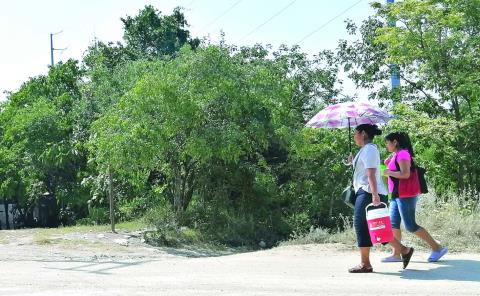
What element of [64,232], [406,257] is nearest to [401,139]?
[406,257]

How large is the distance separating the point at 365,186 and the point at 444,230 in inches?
128

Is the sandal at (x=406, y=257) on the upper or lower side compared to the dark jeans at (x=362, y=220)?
lower

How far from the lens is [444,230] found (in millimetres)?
10312

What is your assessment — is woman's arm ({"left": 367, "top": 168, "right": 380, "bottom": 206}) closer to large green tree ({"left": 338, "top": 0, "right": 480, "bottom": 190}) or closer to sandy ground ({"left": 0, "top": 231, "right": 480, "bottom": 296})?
sandy ground ({"left": 0, "top": 231, "right": 480, "bottom": 296})

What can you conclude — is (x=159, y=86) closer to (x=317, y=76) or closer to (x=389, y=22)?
(x=389, y=22)

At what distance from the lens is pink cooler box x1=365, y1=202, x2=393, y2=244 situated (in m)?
7.39

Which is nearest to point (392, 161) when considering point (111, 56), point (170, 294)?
point (170, 294)

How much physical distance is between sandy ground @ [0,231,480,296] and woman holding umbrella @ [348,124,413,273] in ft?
0.90

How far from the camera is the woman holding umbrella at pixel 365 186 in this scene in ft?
24.8

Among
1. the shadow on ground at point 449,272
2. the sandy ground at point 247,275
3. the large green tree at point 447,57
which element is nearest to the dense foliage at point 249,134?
the large green tree at point 447,57

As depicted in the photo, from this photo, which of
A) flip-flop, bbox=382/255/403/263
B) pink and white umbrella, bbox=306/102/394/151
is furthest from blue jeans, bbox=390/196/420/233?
pink and white umbrella, bbox=306/102/394/151

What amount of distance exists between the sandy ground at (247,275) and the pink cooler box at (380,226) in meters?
0.45

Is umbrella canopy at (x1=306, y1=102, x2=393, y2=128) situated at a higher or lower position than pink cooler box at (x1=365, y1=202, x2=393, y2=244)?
higher

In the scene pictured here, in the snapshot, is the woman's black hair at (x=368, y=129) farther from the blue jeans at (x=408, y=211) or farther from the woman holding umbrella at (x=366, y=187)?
the blue jeans at (x=408, y=211)
